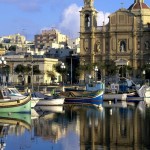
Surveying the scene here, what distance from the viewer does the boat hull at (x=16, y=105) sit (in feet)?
135

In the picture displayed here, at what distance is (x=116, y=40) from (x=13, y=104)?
237 ft

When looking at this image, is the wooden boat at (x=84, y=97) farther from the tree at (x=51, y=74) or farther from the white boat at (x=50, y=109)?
the tree at (x=51, y=74)

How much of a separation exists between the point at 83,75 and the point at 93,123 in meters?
73.3

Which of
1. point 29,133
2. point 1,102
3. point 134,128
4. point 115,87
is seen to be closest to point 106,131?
point 134,128

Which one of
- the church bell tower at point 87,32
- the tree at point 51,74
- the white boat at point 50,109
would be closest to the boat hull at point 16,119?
the white boat at point 50,109

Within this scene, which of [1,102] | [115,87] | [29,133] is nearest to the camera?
[29,133]

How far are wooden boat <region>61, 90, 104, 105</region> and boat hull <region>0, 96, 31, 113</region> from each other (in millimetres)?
19020

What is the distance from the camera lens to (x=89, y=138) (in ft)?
93.5

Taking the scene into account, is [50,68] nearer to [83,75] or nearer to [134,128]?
[83,75]

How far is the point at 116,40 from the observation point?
112 metres

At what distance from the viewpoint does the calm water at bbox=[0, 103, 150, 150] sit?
25922mm

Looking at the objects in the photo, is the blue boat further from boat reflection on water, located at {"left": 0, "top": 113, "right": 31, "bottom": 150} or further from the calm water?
boat reflection on water, located at {"left": 0, "top": 113, "right": 31, "bottom": 150}

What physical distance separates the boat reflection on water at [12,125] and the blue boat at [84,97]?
781 inches

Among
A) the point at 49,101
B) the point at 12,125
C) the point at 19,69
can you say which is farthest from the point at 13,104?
the point at 19,69
